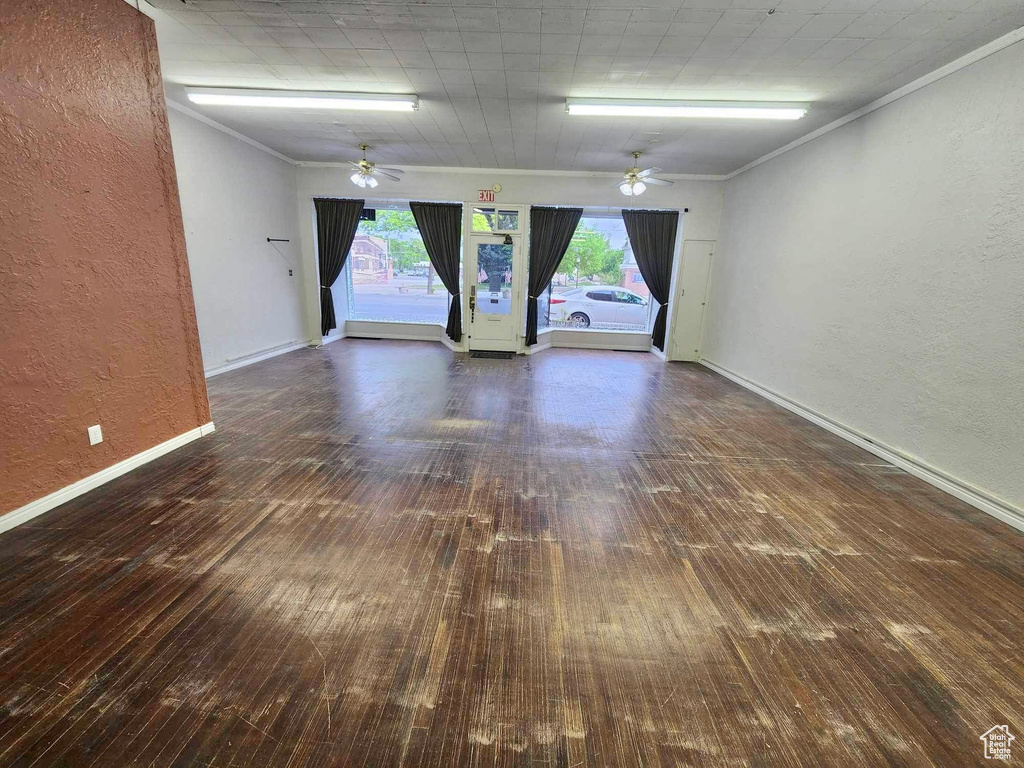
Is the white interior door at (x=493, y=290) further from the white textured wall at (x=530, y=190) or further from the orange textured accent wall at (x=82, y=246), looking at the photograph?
the orange textured accent wall at (x=82, y=246)

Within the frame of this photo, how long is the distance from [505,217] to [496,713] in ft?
22.5

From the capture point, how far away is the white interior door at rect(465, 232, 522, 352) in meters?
7.12

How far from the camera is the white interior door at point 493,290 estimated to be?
712 cm

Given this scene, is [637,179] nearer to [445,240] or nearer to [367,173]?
[445,240]

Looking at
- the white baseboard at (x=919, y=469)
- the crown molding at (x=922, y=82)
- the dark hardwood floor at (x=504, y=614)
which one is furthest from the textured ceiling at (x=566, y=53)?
the dark hardwood floor at (x=504, y=614)

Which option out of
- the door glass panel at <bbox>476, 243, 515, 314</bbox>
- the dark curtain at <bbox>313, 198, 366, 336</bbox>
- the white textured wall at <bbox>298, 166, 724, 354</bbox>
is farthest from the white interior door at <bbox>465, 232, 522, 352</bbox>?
the dark curtain at <bbox>313, 198, 366, 336</bbox>

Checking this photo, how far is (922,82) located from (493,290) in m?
5.46

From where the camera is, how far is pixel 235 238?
5535 millimetres

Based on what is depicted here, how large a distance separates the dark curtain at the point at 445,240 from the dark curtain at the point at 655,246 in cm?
296

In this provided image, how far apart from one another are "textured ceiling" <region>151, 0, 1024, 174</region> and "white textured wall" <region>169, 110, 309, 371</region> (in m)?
0.59

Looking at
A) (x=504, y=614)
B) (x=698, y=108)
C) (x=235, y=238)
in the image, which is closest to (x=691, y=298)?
(x=698, y=108)

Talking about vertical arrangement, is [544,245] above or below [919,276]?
above

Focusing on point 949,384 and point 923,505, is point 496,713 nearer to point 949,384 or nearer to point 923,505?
point 923,505

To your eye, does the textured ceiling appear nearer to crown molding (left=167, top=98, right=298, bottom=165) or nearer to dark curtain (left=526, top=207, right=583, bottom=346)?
crown molding (left=167, top=98, right=298, bottom=165)
